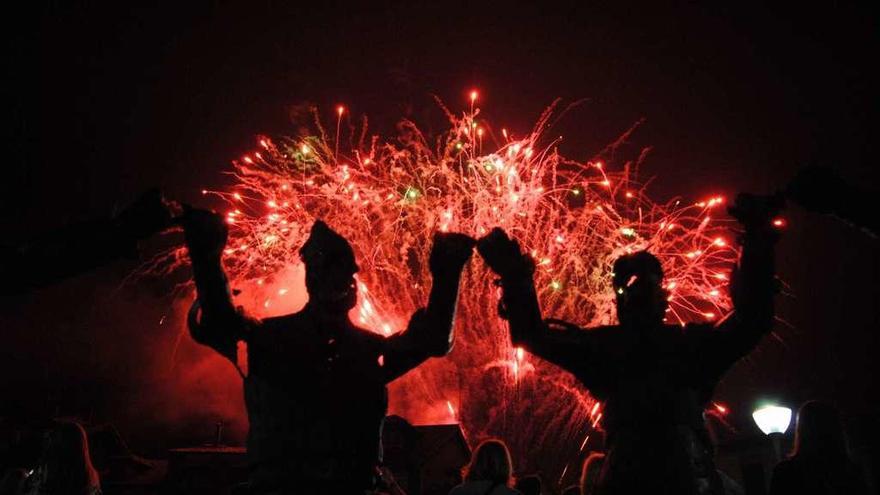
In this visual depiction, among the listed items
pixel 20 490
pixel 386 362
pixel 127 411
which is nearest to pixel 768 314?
pixel 386 362

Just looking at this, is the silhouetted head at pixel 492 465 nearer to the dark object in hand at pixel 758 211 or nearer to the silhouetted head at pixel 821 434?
the silhouetted head at pixel 821 434

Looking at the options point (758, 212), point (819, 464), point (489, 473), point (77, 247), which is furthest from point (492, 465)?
point (77, 247)

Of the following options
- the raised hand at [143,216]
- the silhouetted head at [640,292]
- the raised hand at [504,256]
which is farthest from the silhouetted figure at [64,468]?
the silhouetted head at [640,292]

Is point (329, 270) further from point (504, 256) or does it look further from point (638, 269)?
point (638, 269)

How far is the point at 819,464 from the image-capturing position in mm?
4562

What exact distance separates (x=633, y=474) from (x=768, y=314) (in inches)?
45.2

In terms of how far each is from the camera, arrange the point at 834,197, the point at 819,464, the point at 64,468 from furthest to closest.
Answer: the point at 64,468, the point at 819,464, the point at 834,197

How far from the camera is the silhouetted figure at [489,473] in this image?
19.9 feet

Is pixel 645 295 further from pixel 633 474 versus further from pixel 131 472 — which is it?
pixel 131 472

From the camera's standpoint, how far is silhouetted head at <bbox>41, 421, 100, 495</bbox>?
20.5 ft

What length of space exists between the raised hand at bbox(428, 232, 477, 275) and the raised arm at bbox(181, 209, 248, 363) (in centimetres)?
117

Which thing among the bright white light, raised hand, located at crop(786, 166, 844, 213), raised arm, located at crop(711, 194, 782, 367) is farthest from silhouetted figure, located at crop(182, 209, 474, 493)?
the bright white light

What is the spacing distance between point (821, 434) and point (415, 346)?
11.2ft

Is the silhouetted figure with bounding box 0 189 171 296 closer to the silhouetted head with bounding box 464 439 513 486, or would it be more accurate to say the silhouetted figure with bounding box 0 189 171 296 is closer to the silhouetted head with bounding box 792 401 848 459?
the silhouetted head with bounding box 464 439 513 486
